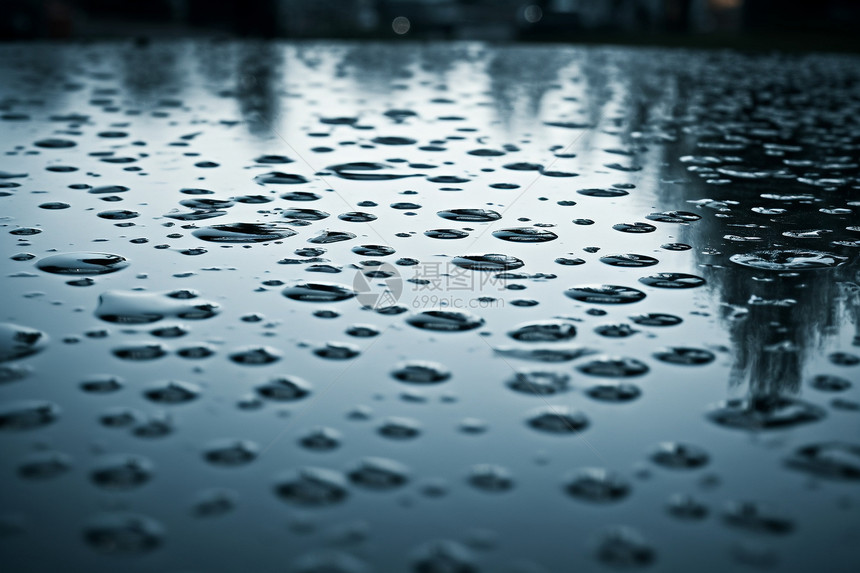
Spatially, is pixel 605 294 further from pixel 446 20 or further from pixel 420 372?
pixel 446 20

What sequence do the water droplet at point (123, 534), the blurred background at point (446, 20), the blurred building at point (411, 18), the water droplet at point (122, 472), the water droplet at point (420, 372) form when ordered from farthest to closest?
the blurred background at point (446, 20) < the blurred building at point (411, 18) < the water droplet at point (420, 372) < the water droplet at point (122, 472) < the water droplet at point (123, 534)

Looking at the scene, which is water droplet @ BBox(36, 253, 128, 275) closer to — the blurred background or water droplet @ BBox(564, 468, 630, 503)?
water droplet @ BBox(564, 468, 630, 503)

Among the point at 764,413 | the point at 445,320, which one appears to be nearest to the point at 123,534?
the point at 445,320

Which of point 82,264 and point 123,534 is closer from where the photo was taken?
point 123,534

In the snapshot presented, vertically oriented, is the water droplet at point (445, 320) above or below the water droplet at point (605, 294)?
below

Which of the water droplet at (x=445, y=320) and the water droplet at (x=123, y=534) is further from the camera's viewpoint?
the water droplet at (x=445, y=320)

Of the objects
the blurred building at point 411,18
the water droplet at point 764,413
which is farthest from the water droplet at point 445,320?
the blurred building at point 411,18

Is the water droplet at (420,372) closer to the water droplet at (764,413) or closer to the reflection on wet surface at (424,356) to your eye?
the reflection on wet surface at (424,356)

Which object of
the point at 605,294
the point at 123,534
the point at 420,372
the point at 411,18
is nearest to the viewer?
the point at 123,534
